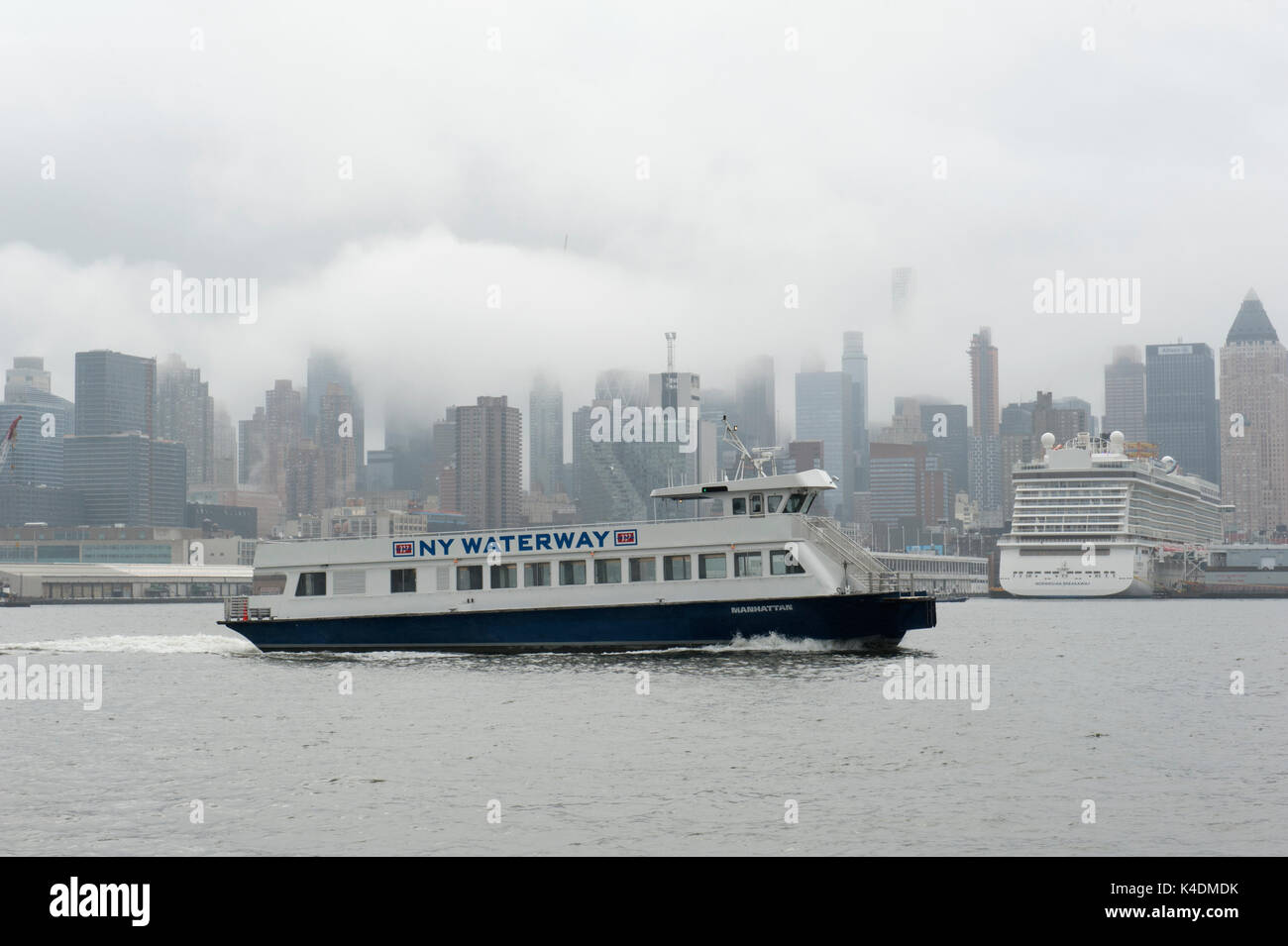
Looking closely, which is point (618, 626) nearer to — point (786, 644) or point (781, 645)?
point (781, 645)

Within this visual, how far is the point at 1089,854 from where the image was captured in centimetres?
1619

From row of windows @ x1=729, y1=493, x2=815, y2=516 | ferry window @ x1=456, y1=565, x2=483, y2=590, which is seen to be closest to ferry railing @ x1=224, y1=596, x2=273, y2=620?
ferry window @ x1=456, y1=565, x2=483, y2=590

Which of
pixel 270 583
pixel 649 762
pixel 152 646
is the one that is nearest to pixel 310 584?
pixel 270 583

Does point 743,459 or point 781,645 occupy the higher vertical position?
point 743,459

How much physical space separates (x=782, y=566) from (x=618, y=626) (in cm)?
575

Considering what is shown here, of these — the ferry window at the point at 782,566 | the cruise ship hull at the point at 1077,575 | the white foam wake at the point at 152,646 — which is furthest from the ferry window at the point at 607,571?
the cruise ship hull at the point at 1077,575

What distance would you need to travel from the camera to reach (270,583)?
4725 centimetres

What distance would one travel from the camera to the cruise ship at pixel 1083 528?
135875mm

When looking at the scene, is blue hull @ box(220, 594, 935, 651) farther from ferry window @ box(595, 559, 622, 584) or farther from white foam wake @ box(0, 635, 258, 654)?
white foam wake @ box(0, 635, 258, 654)

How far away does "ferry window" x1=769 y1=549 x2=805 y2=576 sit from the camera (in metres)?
41.1

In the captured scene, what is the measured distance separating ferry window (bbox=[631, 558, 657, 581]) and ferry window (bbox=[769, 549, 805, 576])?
391cm

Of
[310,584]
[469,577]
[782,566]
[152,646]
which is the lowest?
[152,646]

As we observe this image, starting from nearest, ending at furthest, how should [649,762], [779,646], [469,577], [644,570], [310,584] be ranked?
1. [649,762]
2. [779,646]
3. [644,570]
4. [469,577]
5. [310,584]
